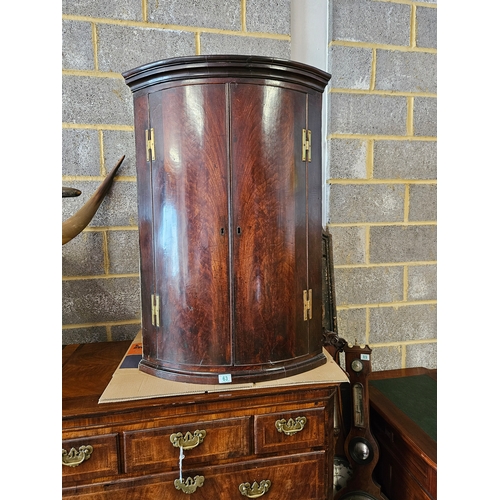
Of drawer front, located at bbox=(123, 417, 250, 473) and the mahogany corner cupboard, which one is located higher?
the mahogany corner cupboard

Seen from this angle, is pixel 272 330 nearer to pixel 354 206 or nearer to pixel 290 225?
pixel 290 225

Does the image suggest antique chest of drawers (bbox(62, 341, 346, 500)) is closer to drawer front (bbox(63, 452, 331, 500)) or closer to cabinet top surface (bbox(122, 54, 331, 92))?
drawer front (bbox(63, 452, 331, 500))

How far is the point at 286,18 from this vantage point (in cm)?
168

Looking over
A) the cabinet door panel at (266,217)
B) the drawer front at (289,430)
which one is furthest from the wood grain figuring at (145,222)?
the drawer front at (289,430)

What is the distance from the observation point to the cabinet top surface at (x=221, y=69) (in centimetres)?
108

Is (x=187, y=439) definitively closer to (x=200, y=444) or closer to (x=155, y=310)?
(x=200, y=444)

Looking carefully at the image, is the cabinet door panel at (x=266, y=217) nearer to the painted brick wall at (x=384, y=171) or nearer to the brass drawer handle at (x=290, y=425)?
the brass drawer handle at (x=290, y=425)

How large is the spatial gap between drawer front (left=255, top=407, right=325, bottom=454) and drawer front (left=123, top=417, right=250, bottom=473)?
5 cm

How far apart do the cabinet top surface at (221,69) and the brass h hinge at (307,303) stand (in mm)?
639

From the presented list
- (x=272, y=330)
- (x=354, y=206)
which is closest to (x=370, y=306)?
(x=354, y=206)

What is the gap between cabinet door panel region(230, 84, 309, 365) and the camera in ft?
3.70

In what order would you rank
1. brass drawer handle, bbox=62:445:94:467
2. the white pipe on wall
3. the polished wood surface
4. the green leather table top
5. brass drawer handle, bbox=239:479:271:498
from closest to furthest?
brass drawer handle, bbox=62:445:94:467 < brass drawer handle, bbox=239:479:271:498 < the polished wood surface < the green leather table top < the white pipe on wall

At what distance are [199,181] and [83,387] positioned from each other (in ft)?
2.35

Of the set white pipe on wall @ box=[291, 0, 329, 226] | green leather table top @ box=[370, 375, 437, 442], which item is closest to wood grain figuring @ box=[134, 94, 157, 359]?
white pipe on wall @ box=[291, 0, 329, 226]
